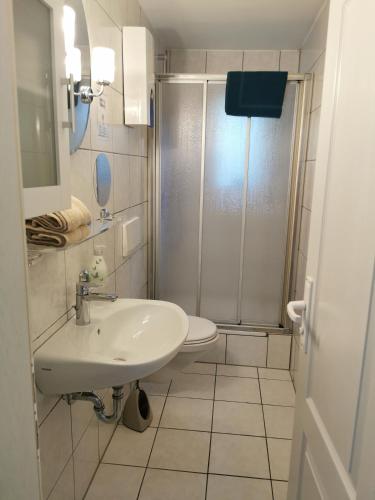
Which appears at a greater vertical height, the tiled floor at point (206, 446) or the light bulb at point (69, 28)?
the light bulb at point (69, 28)

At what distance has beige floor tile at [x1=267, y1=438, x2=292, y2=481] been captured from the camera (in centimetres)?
189

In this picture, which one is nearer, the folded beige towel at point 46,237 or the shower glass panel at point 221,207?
the folded beige towel at point 46,237

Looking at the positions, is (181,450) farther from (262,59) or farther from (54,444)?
(262,59)

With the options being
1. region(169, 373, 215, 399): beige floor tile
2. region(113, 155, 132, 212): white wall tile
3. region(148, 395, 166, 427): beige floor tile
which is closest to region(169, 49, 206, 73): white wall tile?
region(113, 155, 132, 212): white wall tile

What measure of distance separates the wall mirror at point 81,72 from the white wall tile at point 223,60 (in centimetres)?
173

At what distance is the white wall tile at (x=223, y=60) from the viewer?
3.03 meters

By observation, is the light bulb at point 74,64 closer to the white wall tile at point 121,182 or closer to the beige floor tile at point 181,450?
the white wall tile at point 121,182

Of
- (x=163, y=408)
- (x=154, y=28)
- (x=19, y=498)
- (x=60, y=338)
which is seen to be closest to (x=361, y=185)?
(x=19, y=498)

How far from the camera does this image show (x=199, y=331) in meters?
2.47

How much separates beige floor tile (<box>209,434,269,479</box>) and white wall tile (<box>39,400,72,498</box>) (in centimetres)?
78

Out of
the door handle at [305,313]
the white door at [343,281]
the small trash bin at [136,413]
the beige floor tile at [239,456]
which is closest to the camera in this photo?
the white door at [343,281]

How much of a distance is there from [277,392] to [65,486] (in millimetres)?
1524

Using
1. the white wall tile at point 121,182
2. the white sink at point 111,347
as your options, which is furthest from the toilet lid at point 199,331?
the white wall tile at point 121,182

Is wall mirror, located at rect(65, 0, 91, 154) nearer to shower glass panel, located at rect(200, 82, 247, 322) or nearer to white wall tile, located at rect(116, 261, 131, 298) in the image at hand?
white wall tile, located at rect(116, 261, 131, 298)
